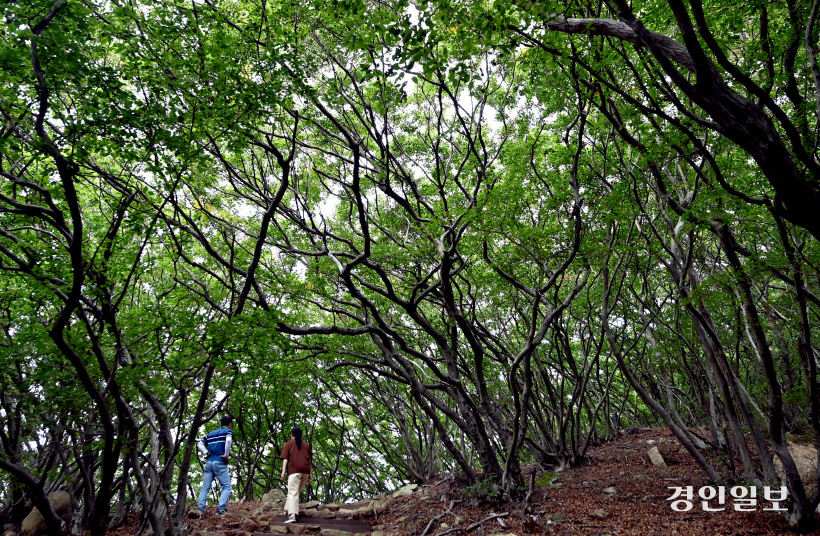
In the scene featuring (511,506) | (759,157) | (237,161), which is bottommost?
(511,506)

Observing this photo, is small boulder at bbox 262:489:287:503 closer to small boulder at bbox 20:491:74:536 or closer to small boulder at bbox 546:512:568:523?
small boulder at bbox 20:491:74:536

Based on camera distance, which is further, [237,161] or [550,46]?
[237,161]

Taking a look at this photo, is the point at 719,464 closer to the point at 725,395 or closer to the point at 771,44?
the point at 725,395

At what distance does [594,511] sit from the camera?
6820 mm

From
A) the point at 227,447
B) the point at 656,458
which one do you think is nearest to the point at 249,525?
the point at 227,447

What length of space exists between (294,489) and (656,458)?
25.5 ft

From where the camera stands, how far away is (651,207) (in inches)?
383

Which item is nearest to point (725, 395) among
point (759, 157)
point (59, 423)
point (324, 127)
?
point (759, 157)

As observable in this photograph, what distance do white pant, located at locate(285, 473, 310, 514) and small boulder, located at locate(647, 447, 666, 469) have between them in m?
7.42

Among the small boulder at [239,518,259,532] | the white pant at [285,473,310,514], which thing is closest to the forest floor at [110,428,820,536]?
the small boulder at [239,518,259,532]

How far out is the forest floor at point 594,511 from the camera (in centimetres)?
593

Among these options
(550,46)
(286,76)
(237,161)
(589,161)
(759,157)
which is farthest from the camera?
(237,161)

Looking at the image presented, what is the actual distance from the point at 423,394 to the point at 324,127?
228 inches

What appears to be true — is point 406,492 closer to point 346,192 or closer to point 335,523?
point 335,523
